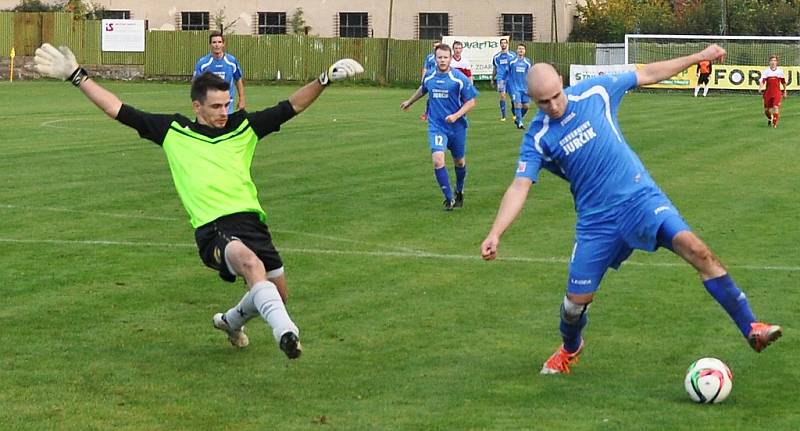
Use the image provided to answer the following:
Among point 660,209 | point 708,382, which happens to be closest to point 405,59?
point 660,209

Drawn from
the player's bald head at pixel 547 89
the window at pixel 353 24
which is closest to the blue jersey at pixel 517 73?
the player's bald head at pixel 547 89

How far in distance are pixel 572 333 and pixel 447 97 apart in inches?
391

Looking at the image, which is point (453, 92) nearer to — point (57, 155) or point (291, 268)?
point (291, 268)

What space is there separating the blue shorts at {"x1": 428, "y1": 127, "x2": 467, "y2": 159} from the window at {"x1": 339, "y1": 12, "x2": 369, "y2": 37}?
52.7 m

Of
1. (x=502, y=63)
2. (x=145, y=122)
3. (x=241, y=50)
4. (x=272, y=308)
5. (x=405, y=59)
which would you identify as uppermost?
(x=241, y=50)

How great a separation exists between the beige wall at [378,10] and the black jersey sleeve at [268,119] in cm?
6173

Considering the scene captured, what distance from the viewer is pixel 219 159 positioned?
8516 mm

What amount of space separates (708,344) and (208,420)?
367 centimetres

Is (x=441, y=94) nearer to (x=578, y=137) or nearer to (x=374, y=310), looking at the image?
(x=374, y=310)

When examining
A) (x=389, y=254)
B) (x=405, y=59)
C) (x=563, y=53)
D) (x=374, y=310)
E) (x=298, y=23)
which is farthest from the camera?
(x=298, y=23)

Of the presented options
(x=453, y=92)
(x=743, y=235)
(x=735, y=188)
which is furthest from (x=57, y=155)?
(x=743, y=235)

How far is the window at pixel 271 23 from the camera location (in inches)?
2778

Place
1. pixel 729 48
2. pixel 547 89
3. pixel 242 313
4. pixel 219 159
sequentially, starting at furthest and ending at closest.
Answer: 1. pixel 729 48
2. pixel 242 313
3. pixel 219 159
4. pixel 547 89

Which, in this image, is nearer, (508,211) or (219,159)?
(508,211)
